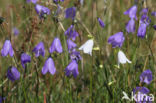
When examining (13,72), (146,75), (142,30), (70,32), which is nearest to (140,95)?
(146,75)

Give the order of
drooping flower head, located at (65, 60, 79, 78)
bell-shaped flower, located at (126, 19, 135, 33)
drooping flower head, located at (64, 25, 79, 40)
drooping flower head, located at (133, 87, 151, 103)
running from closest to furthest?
drooping flower head, located at (133, 87, 151, 103), drooping flower head, located at (65, 60, 79, 78), drooping flower head, located at (64, 25, 79, 40), bell-shaped flower, located at (126, 19, 135, 33)

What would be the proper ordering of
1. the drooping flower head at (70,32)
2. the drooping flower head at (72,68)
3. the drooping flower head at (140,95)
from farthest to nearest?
1. the drooping flower head at (70,32)
2. the drooping flower head at (72,68)
3. the drooping flower head at (140,95)

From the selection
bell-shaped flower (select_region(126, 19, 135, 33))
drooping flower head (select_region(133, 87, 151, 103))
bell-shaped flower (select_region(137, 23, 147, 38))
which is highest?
bell-shaped flower (select_region(126, 19, 135, 33))

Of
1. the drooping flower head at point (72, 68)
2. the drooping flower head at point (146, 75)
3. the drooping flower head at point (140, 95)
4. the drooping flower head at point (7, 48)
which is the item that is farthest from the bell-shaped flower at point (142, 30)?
the drooping flower head at point (7, 48)

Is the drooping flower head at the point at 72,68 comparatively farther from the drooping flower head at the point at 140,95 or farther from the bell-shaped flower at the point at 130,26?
the bell-shaped flower at the point at 130,26

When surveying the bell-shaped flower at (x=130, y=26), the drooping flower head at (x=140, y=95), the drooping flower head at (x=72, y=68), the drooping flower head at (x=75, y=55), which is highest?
the bell-shaped flower at (x=130, y=26)

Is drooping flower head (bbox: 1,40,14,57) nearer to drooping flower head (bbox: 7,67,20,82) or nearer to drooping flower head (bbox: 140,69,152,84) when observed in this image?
drooping flower head (bbox: 7,67,20,82)

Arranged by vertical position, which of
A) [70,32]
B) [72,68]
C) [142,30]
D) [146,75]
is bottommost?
[146,75]

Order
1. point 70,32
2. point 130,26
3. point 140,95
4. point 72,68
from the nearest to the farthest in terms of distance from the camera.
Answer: point 140,95
point 72,68
point 70,32
point 130,26

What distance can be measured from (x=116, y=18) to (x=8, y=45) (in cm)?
289

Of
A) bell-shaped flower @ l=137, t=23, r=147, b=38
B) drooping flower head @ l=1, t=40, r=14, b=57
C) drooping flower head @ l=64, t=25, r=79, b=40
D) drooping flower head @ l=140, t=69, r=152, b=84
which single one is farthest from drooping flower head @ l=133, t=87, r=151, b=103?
drooping flower head @ l=1, t=40, r=14, b=57

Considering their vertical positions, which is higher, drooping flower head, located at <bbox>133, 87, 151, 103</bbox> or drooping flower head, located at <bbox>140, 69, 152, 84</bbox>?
drooping flower head, located at <bbox>140, 69, 152, 84</bbox>

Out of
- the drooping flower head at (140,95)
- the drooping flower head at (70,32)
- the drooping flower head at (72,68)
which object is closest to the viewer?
the drooping flower head at (140,95)

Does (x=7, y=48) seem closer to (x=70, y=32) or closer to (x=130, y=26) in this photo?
(x=70, y=32)
